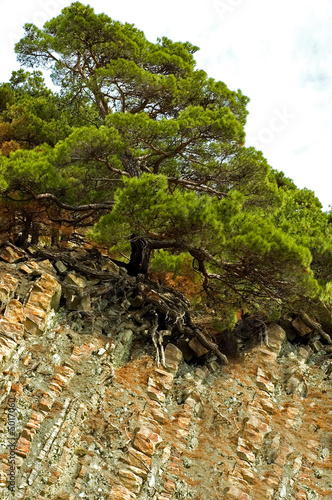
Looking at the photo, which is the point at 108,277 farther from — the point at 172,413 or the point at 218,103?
the point at 218,103

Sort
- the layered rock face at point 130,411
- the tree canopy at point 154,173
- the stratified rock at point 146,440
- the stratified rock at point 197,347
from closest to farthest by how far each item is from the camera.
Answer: the layered rock face at point 130,411, the stratified rock at point 146,440, the tree canopy at point 154,173, the stratified rock at point 197,347

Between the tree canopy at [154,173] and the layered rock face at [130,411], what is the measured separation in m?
1.59

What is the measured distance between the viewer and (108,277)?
11.1 meters

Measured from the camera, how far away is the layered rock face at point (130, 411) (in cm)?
743

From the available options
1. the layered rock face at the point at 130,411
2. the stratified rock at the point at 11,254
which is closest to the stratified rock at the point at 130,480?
the layered rock face at the point at 130,411

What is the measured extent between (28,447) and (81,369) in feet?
6.21

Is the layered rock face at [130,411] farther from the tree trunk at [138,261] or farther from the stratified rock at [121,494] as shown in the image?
the tree trunk at [138,261]

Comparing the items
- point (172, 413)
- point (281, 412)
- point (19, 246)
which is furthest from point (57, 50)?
point (281, 412)

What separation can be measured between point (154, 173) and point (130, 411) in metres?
5.53

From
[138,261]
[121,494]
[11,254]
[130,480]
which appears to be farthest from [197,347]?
[11,254]

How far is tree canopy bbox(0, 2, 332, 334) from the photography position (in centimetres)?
918

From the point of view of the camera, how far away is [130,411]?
28.4 ft

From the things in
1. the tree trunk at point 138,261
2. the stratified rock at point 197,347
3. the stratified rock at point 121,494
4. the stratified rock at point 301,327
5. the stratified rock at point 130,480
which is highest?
the stratified rock at point 301,327

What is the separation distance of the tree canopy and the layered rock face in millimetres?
1589
